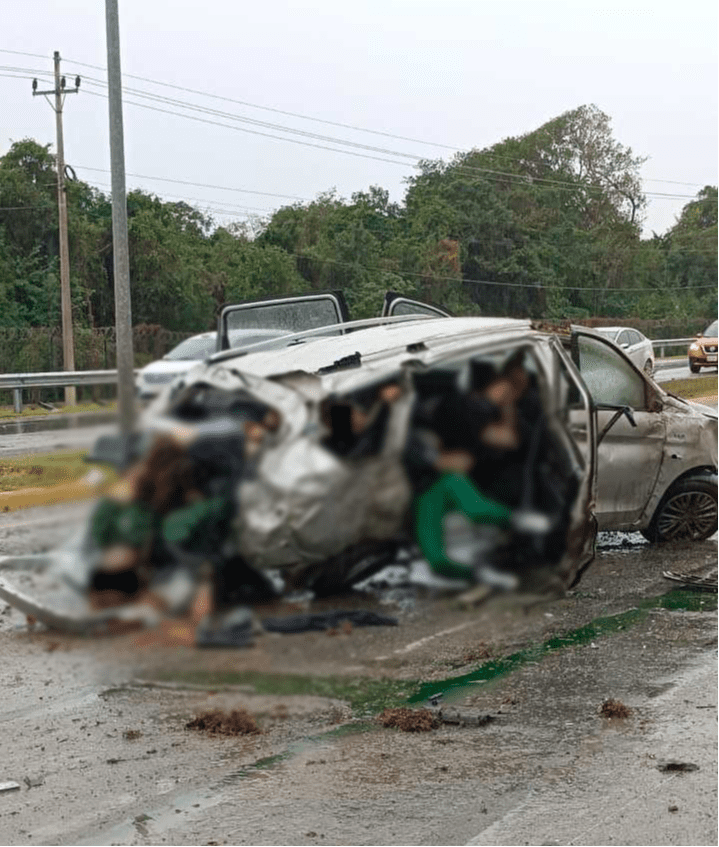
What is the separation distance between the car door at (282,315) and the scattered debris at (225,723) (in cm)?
375

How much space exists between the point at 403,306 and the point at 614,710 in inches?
135

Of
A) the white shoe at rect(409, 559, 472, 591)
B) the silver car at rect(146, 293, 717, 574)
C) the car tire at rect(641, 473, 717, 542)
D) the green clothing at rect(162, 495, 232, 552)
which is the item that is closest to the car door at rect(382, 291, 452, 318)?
the silver car at rect(146, 293, 717, 574)

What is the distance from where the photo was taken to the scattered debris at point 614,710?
17.9 feet

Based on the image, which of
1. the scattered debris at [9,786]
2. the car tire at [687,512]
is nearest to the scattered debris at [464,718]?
the car tire at [687,512]

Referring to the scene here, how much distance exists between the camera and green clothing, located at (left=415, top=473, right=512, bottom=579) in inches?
40.9

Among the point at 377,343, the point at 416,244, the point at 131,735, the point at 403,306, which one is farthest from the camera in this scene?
the point at 131,735

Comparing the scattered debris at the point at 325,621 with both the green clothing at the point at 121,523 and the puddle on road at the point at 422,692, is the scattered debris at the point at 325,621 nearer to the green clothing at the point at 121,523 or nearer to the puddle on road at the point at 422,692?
the green clothing at the point at 121,523

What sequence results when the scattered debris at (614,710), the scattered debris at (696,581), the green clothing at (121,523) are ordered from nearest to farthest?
the green clothing at (121,523), the scattered debris at (614,710), the scattered debris at (696,581)

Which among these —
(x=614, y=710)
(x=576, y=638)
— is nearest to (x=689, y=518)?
(x=576, y=638)

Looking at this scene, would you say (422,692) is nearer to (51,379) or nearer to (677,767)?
(677,767)

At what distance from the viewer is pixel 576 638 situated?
6652 millimetres

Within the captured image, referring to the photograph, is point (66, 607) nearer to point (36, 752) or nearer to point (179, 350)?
point (179, 350)

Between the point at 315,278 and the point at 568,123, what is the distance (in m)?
2.74

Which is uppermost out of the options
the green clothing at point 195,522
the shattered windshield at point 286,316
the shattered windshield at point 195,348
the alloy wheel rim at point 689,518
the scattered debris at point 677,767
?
the shattered windshield at point 286,316
